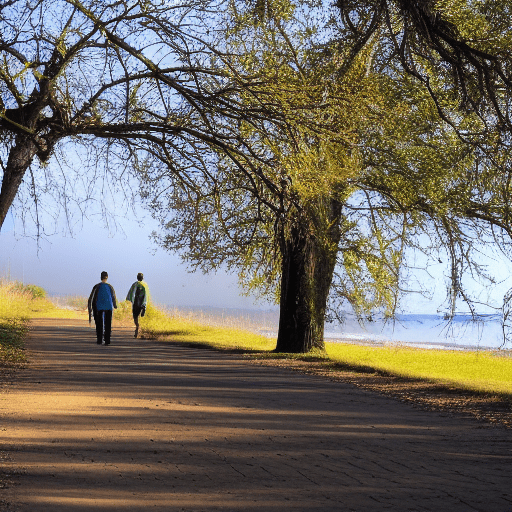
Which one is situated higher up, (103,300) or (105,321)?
(103,300)

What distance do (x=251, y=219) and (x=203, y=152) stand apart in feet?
17.8

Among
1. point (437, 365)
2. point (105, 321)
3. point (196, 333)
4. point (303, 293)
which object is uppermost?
point (303, 293)

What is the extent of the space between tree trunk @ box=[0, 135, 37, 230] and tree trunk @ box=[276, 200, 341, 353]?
725 centimetres

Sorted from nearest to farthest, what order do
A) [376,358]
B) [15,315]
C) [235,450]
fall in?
1. [235,450]
2. [376,358]
3. [15,315]

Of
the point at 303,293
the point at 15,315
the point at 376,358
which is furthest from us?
the point at 15,315

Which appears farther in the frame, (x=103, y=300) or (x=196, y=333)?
(x=196, y=333)

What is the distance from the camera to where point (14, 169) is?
16625 millimetres

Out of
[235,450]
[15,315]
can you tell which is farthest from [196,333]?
[235,450]

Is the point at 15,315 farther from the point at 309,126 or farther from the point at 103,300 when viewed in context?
the point at 309,126

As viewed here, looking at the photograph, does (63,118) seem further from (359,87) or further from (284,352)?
(284,352)

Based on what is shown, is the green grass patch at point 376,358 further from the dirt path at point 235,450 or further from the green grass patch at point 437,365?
the dirt path at point 235,450

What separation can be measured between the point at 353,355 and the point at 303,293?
475 centimetres

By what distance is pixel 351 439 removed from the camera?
A: 752 cm

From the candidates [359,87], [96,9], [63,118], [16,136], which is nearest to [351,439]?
[359,87]
